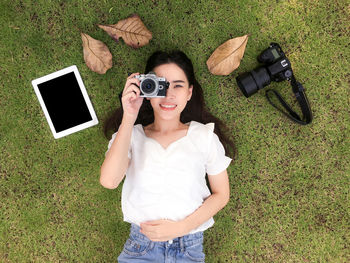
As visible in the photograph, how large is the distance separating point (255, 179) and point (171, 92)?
88cm

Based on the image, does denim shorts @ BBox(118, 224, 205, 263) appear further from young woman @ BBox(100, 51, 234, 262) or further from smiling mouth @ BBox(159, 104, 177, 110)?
smiling mouth @ BBox(159, 104, 177, 110)

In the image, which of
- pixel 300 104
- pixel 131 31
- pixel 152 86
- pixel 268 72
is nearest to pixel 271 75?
pixel 268 72

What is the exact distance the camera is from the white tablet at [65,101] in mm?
1883

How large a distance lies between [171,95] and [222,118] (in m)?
0.55

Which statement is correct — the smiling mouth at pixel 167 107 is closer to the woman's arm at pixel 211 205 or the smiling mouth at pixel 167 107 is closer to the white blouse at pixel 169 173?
the white blouse at pixel 169 173

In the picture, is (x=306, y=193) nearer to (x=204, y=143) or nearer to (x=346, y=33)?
(x=204, y=143)

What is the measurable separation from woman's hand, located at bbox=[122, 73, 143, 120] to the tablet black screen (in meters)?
0.58

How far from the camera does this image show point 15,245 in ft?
6.46

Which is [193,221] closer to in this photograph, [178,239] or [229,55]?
[178,239]

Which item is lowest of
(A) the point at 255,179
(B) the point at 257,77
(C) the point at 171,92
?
(A) the point at 255,179

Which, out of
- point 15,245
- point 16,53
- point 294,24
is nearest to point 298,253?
point 294,24

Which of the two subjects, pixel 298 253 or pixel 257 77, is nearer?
pixel 257 77

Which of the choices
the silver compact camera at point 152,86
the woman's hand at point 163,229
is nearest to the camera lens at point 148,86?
the silver compact camera at point 152,86

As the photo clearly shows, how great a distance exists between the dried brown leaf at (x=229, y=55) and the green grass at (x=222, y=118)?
5 centimetres
